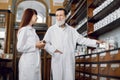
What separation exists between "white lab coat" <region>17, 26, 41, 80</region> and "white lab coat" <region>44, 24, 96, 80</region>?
0.42m

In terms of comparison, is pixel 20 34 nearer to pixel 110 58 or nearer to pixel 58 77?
pixel 58 77

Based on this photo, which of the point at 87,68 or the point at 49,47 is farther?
the point at 87,68

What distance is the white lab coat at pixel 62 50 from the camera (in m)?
3.07

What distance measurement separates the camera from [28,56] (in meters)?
2.68

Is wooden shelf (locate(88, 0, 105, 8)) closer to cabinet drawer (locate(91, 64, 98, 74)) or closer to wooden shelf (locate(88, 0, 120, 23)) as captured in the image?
wooden shelf (locate(88, 0, 120, 23))

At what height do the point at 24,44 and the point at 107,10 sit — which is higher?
the point at 107,10

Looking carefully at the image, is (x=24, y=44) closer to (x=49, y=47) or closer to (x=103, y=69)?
(x=49, y=47)

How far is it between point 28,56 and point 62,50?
607mm

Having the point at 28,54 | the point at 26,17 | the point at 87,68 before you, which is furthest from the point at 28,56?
the point at 87,68

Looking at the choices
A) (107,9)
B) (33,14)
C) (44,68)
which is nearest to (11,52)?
(44,68)

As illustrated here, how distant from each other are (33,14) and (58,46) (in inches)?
22.6

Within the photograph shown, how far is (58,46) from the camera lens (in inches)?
124

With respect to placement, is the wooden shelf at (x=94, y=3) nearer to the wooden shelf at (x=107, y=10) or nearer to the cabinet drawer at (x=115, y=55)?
the wooden shelf at (x=107, y=10)

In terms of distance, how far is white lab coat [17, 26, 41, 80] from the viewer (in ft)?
8.66
